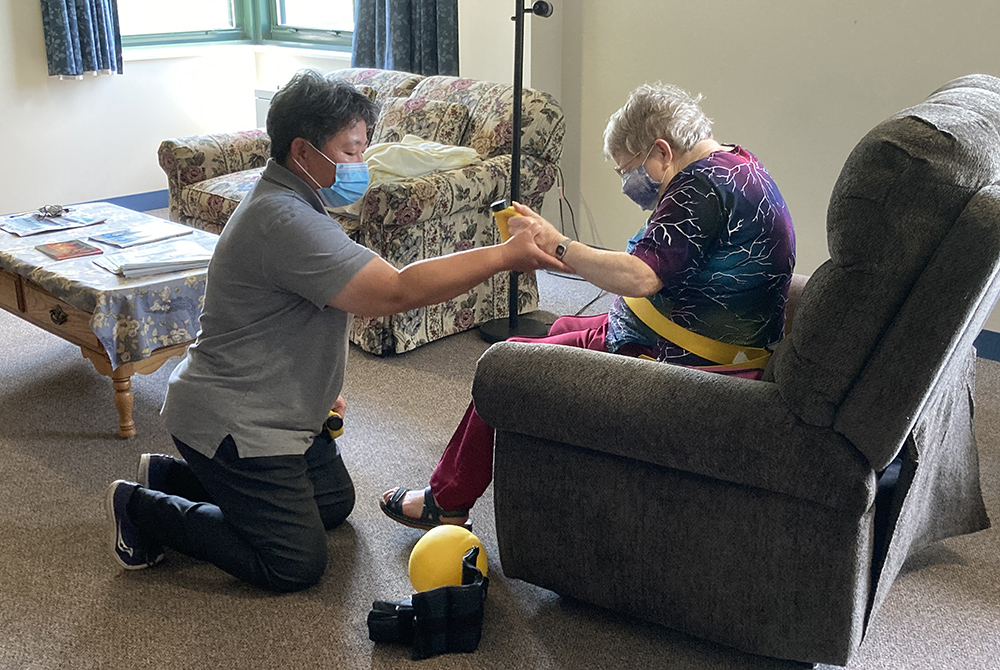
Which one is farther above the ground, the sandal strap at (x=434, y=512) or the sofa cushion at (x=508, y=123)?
the sofa cushion at (x=508, y=123)

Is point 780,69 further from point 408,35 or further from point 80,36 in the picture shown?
point 80,36

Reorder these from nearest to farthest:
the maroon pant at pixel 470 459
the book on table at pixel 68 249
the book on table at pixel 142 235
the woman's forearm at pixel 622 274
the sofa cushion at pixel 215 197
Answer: the woman's forearm at pixel 622 274 → the maroon pant at pixel 470 459 → the book on table at pixel 68 249 → the book on table at pixel 142 235 → the sofa cushion at pixel 215 197

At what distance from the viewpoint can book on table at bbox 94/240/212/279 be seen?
105 inches

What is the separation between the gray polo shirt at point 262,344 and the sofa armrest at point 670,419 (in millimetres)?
398

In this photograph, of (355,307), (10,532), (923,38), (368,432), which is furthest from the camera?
(923,38)

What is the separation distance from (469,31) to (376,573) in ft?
9.86

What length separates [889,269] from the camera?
4.62ft

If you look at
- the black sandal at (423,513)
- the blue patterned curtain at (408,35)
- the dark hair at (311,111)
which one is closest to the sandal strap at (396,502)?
the black sandal at (423,513)

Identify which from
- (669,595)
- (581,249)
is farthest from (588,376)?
(669,595)

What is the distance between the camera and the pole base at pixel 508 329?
136 inches

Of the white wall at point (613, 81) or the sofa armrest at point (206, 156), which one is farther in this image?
the sofa armrest at point (206, 156)

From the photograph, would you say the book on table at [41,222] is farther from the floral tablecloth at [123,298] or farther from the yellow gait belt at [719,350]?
the yellow gait belt at [719,350]

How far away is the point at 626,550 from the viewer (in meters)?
1.77

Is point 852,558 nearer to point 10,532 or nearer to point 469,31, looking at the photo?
point 10,532
